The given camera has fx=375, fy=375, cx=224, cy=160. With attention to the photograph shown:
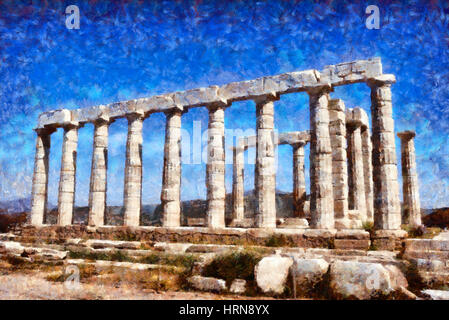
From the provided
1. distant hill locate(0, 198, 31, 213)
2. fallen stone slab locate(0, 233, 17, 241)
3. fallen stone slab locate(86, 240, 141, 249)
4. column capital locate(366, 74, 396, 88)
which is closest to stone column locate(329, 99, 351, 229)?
column capital locate(366, 74, 396, 88)

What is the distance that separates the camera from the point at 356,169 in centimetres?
2062

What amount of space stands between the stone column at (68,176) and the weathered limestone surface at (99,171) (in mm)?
1746

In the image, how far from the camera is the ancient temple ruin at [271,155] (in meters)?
14.7

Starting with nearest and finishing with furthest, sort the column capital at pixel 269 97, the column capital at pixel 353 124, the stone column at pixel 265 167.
→ 1. the stone column at pixel 265 167
2. the column capital at pixel 269 97
3. the column capital at pixel 353 124

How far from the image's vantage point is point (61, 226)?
64.6ft

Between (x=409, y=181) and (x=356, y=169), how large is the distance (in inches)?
129

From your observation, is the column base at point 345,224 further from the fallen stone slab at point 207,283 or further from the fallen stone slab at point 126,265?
the fallen stone slab at point 207,283

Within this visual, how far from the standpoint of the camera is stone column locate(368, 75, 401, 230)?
45.6ft

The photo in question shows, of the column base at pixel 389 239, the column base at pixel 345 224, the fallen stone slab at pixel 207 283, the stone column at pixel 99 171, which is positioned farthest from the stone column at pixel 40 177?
the column base at pixel 389 239

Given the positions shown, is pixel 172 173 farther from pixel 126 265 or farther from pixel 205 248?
pixel 126 265

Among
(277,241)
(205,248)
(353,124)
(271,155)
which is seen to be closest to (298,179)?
(353,124)
